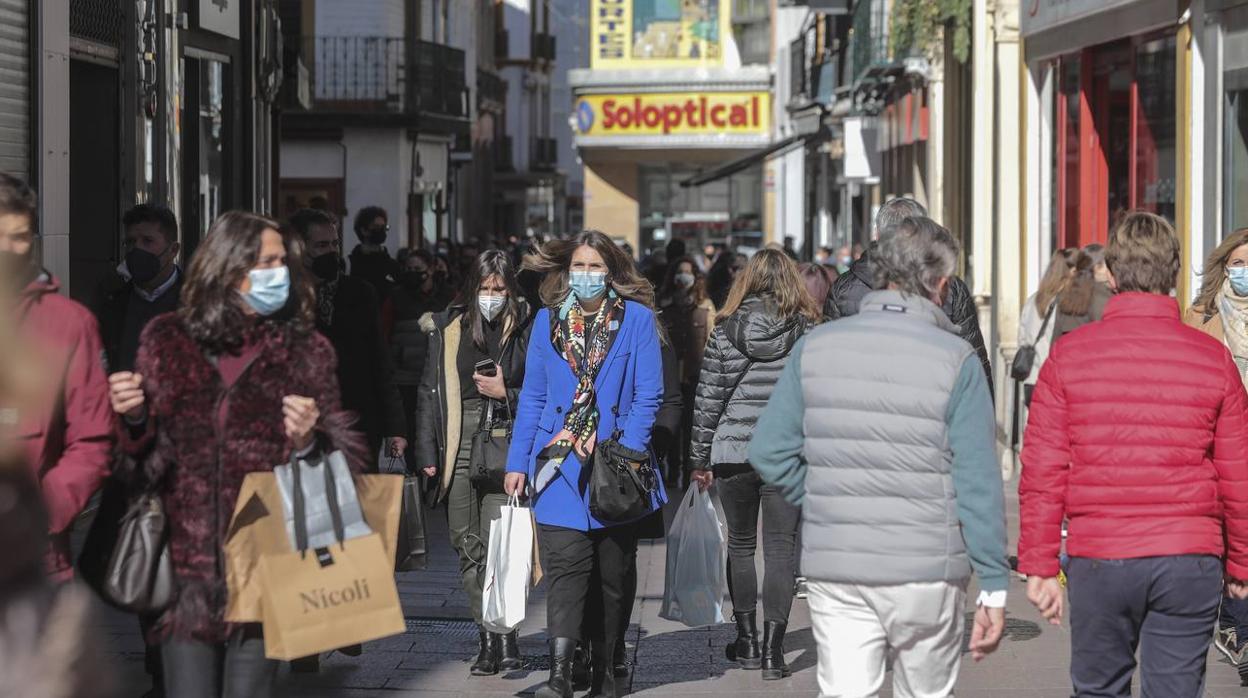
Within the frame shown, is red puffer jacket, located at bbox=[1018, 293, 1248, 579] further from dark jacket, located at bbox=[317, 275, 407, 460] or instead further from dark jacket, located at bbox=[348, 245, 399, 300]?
dark jacket, located at bbox=[348, 245, 399, 300]

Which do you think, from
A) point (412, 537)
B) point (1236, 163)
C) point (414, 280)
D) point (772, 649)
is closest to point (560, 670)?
point (412, 537)

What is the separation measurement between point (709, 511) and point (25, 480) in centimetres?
492

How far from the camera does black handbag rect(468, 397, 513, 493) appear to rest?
8289mm

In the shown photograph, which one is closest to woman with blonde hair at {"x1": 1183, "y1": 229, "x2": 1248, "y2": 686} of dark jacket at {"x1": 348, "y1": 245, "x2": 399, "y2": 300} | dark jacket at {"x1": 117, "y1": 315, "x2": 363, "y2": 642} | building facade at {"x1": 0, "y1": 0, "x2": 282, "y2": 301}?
dark jacket at {"x1": 117, "y1": 315, "x2": 363, "y2": 642}

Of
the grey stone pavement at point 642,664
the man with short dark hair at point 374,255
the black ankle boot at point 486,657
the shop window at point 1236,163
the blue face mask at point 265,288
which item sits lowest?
the grey stone pavement at point 642,664

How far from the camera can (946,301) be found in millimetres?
8297

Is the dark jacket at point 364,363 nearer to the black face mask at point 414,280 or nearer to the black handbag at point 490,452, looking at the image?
the black handbag at point 490,452

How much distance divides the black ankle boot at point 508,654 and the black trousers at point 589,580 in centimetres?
77

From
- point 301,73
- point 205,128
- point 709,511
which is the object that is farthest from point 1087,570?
point 301,73

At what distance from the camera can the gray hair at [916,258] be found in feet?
18.0

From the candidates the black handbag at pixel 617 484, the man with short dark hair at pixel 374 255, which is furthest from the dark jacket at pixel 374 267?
the black handbag at pixel 617 484

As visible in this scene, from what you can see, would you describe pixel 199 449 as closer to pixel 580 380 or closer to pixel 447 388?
pixel 580 380

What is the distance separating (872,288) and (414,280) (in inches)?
242

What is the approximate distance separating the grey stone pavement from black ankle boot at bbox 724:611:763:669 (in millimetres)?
82
